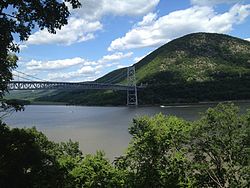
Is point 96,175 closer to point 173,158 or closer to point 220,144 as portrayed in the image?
point 173,158

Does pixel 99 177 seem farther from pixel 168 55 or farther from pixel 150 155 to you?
pixel 168 55

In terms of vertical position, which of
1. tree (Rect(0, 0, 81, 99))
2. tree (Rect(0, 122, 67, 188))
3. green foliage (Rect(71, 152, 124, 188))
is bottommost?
green foliage (Rect(71, 152, 124, 188))

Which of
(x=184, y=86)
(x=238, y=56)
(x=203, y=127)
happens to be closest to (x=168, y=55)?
(x=238, y=56)

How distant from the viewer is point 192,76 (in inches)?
5842

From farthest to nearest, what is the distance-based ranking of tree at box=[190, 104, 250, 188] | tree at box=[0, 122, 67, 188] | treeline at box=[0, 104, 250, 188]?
tree at box=[190, 104, 250, 188] < treeline at box=[0, 104, 250, 188] < tree at box=[0, 122, 67, 188]

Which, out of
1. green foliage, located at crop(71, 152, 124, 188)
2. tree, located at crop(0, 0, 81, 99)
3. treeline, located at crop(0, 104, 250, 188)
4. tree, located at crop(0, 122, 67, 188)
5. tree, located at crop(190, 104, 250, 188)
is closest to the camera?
tree, located at crop(0, 0, 81, 99)

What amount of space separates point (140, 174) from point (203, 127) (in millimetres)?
4319

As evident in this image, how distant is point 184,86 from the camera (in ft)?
440

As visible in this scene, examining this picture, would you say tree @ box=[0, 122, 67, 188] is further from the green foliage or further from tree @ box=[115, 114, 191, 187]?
tree @ box=[115, 114, 191, 187]

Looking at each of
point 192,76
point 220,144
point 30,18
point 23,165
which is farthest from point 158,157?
point 192,76

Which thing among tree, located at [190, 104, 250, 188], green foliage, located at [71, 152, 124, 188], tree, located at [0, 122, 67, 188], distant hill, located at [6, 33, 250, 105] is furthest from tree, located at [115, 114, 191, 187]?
distant hill, located at [6, 33, 250, 105]

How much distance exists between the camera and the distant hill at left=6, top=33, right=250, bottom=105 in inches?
4958

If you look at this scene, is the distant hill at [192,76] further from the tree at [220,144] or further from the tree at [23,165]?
the tree at [23,165]

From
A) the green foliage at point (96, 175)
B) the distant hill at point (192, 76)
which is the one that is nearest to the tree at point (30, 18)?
the green foliage at point (96, 175)
